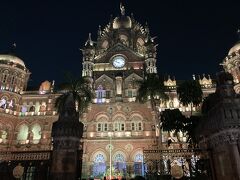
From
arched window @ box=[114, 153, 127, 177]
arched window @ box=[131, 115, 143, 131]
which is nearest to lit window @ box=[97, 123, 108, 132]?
arched window @ box=[131, 115, 143, 131]

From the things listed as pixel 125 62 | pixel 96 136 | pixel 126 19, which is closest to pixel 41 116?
pixel 96 136

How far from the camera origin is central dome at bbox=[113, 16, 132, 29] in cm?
6116

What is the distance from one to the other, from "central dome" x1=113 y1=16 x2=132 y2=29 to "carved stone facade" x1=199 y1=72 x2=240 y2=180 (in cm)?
4943

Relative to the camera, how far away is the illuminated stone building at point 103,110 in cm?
4316

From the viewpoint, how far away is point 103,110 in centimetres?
4666

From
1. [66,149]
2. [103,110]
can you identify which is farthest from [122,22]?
[66,149]

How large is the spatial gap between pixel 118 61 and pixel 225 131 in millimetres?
40942

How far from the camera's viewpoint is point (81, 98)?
1497 inches

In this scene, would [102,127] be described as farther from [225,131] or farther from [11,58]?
[225,131]

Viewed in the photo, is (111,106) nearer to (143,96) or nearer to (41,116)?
(143,96)

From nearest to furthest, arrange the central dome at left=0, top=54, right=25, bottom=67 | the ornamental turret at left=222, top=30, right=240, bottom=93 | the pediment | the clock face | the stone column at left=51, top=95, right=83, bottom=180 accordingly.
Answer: the stone column at left=51, top=95, right=83, bottom=180 → the ornamental turret at left=222, top=30, right=240, bottom=93 → the central dome at left=0, top=54, right=25, bottom=67 → the clock face → the pediment

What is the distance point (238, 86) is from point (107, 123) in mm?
25248

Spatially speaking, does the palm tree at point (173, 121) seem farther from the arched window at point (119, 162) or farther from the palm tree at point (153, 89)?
the arched window at point (119, 162)

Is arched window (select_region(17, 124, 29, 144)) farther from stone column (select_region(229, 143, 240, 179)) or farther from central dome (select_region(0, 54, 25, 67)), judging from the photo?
stone column (select_region(229, 143, 240, 179))
